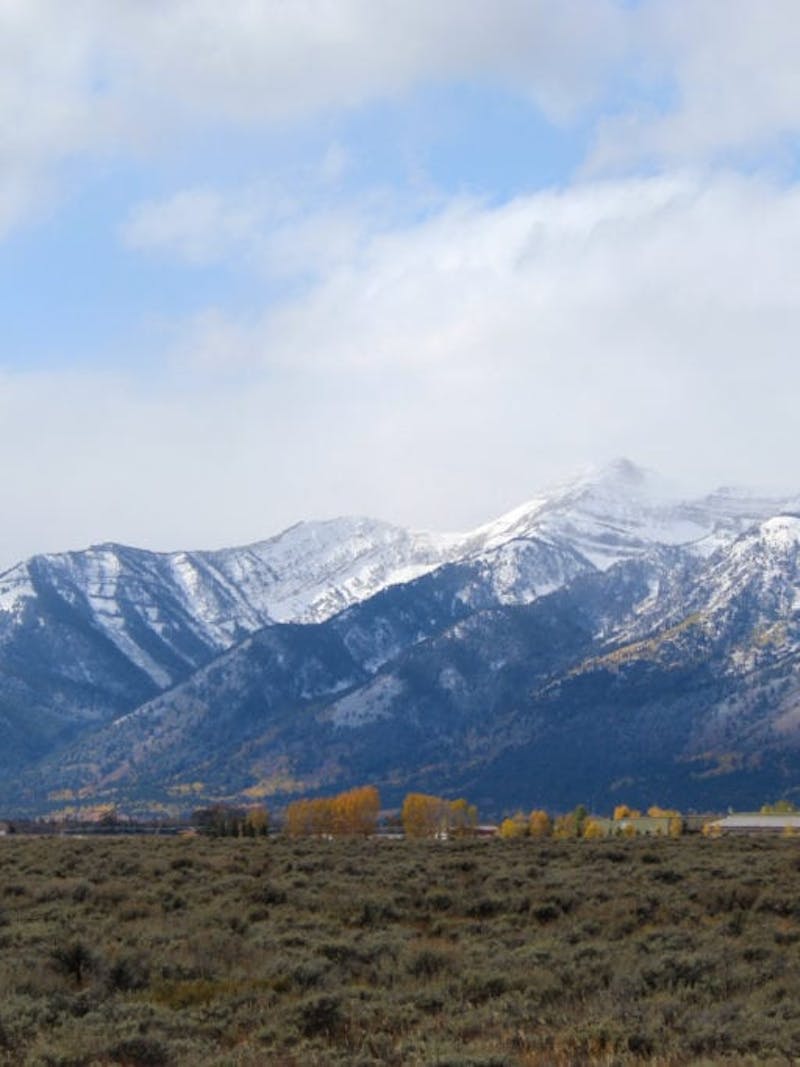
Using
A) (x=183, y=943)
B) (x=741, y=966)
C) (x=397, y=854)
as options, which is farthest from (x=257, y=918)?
(x=397, y=854)

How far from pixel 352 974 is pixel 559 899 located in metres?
9.62

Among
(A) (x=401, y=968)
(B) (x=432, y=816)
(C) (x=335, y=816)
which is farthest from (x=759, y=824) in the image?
(A) (x=401, y=968)

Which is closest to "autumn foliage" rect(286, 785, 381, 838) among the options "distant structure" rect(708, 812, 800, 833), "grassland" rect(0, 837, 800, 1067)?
"distant structure" rect(708, 812, 800, 833)

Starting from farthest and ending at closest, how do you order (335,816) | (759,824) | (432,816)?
(432,816) < (335,816) < (759,824)

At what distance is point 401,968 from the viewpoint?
817 inches

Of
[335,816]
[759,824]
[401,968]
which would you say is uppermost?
[401,968]

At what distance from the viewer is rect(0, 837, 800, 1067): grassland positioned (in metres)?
15.6

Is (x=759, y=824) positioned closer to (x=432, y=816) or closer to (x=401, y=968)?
(x=432, y=816)

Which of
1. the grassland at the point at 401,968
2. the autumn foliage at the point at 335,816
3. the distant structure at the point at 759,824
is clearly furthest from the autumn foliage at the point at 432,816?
the grassland at the point at 401,968

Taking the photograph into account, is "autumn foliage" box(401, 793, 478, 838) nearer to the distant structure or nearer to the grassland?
the distant structure

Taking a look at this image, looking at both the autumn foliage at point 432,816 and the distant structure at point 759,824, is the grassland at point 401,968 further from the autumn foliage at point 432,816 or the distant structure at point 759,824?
the autumn foliage at point 432,816

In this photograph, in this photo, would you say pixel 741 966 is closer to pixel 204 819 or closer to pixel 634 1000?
pixel 634 1000

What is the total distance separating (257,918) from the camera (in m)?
26.9

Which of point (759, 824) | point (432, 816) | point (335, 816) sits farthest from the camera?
point (432, 816)
